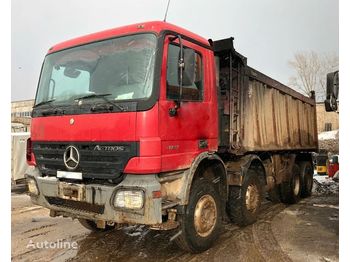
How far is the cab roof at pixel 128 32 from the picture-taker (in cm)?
387

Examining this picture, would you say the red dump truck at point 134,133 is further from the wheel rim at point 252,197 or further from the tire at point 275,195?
the tire at point 275,195

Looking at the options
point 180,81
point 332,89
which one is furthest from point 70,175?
point 332,89

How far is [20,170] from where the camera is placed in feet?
36.8

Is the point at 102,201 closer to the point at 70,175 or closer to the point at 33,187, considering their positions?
the point at 70,175

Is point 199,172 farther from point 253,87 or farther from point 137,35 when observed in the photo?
point 253,87

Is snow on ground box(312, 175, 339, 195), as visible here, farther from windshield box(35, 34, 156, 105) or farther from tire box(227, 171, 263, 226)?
windshield box(35, 34, 156, 105)

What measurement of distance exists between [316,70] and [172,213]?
2260cm

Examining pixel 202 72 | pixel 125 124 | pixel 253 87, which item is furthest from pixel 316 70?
pixel 125 124

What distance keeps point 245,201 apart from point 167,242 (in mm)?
1588

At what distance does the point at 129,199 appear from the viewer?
137 inches

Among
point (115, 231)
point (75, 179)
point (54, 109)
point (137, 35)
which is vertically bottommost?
point (115, 231)

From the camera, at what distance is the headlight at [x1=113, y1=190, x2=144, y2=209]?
11.3 ft

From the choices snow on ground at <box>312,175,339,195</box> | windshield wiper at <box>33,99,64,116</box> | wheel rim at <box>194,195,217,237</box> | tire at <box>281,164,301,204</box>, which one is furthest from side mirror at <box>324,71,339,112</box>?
snow on ground at <box>312,175,339,195</box>

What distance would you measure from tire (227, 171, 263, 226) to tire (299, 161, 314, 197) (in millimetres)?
3483
